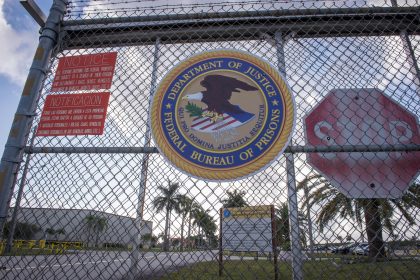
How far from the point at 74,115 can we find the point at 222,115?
111cm

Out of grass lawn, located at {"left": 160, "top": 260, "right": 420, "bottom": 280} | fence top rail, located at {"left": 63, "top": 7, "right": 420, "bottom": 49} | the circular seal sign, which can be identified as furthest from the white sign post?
fence top rail, located at {"left": 63, "top": 7, "right": 420, "bottom": 49}

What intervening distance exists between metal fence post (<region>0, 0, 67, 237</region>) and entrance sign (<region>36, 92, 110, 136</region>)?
106 mm

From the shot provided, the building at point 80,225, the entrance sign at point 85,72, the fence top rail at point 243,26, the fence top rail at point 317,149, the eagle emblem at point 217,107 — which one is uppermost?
the fence top rail at point 243,26

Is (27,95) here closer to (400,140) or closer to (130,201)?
(130,201)

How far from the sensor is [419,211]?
1.82m

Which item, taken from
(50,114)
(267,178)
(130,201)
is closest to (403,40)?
(267,178)

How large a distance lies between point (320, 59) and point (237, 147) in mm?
973

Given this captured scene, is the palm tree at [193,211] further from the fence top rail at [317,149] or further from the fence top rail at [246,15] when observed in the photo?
the fence top rail at [246,15]

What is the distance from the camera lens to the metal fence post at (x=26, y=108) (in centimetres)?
190

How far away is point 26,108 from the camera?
2043 mm

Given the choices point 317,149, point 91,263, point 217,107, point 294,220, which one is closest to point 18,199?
point 91,263

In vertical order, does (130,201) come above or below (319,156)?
below

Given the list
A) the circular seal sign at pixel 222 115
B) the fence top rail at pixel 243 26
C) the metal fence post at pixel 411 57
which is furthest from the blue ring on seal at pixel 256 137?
the metal fence post at pixel 411 57

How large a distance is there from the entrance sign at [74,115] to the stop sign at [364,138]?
1.45 metres
